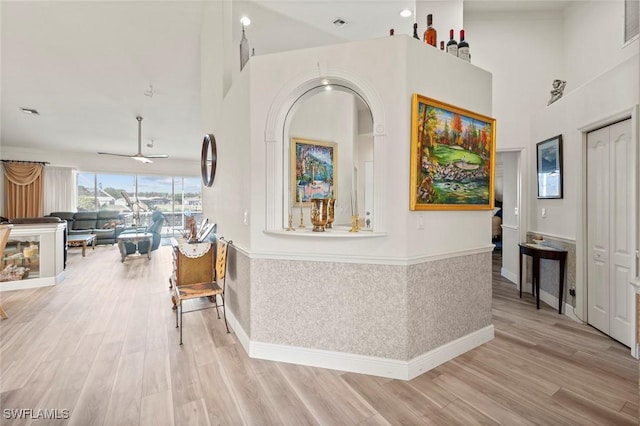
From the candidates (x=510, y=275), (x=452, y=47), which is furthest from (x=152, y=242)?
(x=510, y=275)

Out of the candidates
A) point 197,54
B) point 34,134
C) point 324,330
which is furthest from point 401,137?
point 34,134

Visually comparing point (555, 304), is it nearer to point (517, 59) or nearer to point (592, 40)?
point (592, 40)

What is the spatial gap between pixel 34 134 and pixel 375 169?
29.7 feet

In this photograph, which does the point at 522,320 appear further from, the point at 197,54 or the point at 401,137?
the point at 197,54

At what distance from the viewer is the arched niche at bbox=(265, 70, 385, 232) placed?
2211 mm

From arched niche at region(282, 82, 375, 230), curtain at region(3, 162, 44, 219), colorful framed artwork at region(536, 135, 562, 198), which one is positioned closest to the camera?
arched niche at region(282, 82, 375, 230)

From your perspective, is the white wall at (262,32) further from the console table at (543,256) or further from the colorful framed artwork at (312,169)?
the console table at (543,256)

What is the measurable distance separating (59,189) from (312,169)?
9869mm

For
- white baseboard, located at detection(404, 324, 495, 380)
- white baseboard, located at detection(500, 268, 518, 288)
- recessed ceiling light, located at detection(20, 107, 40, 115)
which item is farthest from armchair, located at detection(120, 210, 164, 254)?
white baseboard, located at detection(500, 268, 518, 288)

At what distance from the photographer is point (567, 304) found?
3439 millimetres

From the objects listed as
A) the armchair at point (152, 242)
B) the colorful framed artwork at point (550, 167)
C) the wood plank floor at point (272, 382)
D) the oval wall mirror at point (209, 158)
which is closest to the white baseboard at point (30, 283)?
the wood plank floor at point (272, 382)

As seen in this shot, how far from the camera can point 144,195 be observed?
33.8ft

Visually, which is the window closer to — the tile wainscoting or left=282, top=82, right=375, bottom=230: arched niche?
left=282, top=82, right=375, bottom=230: arched niche

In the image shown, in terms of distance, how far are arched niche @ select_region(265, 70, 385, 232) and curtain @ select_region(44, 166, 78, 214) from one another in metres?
9.87
